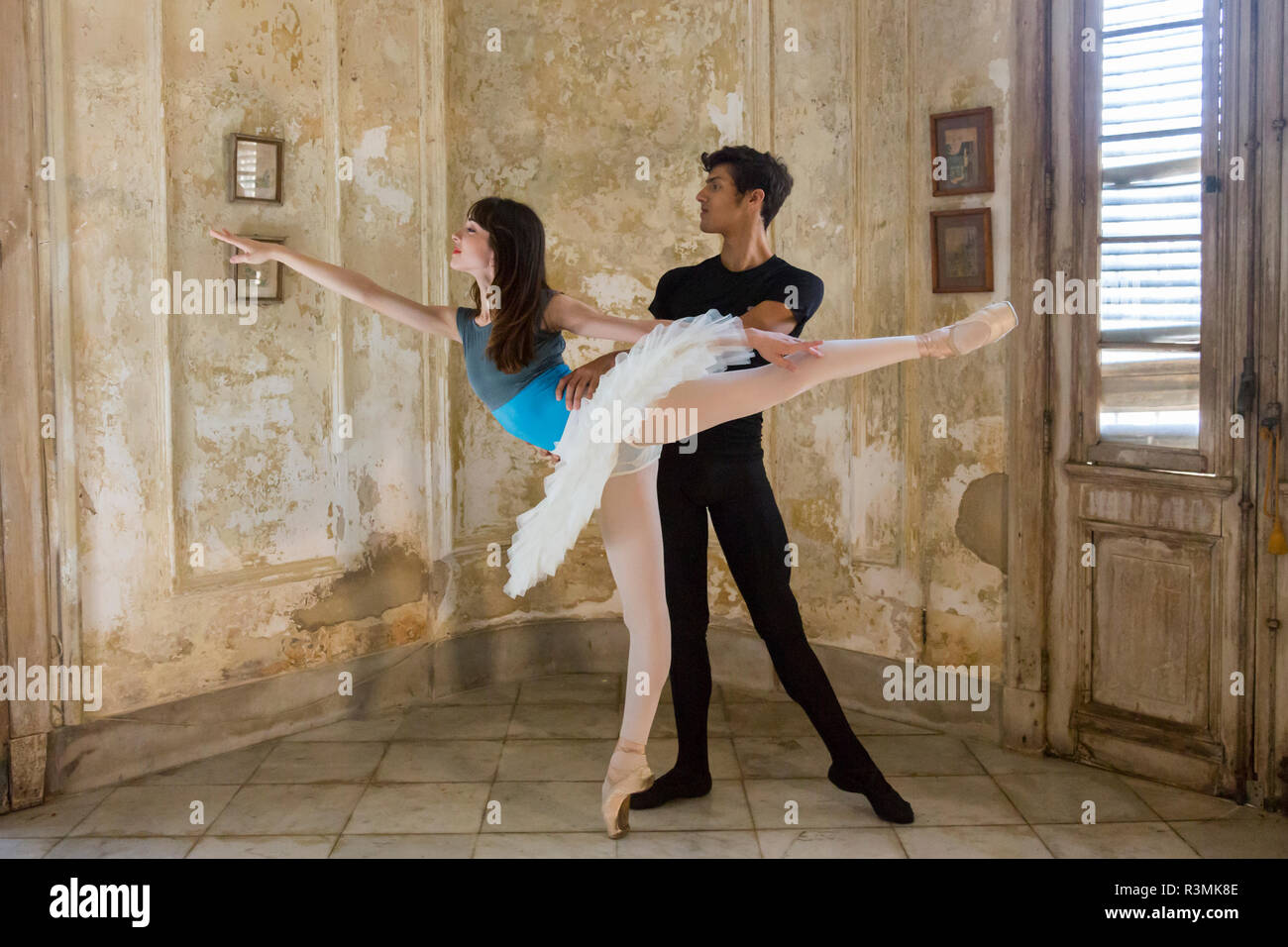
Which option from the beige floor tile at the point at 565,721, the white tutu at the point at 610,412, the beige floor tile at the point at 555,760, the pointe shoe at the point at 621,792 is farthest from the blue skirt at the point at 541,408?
the beige floor tile at the point at 565,721

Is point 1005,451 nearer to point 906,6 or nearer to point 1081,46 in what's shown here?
point 1081,46

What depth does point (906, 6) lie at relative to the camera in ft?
14.5

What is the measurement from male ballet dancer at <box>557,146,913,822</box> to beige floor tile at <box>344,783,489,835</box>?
1.74 ft

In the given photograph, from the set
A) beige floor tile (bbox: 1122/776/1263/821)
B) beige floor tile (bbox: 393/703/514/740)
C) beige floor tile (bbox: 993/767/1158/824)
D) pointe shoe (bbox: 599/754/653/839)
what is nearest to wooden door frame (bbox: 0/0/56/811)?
beige floor tile (bbox: 393/703/514/740)

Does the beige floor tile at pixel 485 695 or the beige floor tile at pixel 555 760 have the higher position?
the beige floor tile at pixel 485 695

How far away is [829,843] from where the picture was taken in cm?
348

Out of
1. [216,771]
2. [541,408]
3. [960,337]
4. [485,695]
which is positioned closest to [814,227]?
[960,337]

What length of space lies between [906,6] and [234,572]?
126 inches

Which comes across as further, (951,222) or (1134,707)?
(951,222)

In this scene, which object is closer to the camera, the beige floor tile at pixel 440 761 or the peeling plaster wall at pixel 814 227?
the beige floor tile at pixel 440 761

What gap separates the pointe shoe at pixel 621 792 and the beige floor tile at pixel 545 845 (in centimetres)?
6

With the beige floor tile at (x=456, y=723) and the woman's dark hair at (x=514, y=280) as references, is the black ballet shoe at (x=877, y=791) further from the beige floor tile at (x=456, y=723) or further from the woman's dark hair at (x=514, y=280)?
the woman's dark hair at (x=514, y=280)

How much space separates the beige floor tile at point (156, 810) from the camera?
11.9 feet

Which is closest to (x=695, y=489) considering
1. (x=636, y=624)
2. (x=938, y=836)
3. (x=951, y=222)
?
(x=636, y=624)
